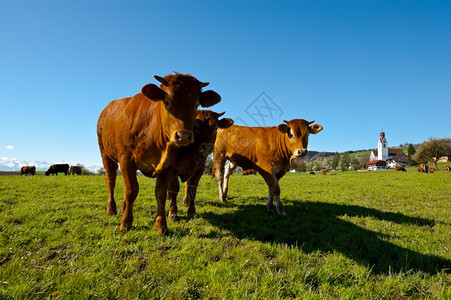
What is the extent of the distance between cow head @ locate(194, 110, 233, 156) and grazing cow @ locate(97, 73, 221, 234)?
0.62m

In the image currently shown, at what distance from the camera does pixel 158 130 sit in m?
4.48

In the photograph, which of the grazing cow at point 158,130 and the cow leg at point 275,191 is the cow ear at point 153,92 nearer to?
the grazing cow at point 158,130

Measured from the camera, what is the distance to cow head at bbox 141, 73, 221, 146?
3.91m

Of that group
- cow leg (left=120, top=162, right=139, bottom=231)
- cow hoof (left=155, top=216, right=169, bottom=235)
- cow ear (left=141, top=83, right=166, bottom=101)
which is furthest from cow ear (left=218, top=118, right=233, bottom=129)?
cow hoof (left=155, top=216, right=169, bottom=235)

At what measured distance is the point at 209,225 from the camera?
5445mm

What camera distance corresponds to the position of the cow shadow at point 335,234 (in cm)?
396

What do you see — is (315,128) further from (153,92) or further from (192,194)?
(153,92)

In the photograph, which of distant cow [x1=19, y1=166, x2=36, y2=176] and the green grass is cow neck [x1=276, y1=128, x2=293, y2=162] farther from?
distant cow [x1=19, y1=166, x2=36, y2=176]

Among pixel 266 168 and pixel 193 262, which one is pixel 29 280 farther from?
pixel 266 168

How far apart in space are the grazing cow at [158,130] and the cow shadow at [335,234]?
77.6 inches

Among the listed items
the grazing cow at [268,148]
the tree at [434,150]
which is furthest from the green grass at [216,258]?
the tree at [434,150]

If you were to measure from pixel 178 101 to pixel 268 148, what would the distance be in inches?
163

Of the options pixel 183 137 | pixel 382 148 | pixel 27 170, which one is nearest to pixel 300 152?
pixel 183 137

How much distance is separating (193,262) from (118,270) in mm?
1021
